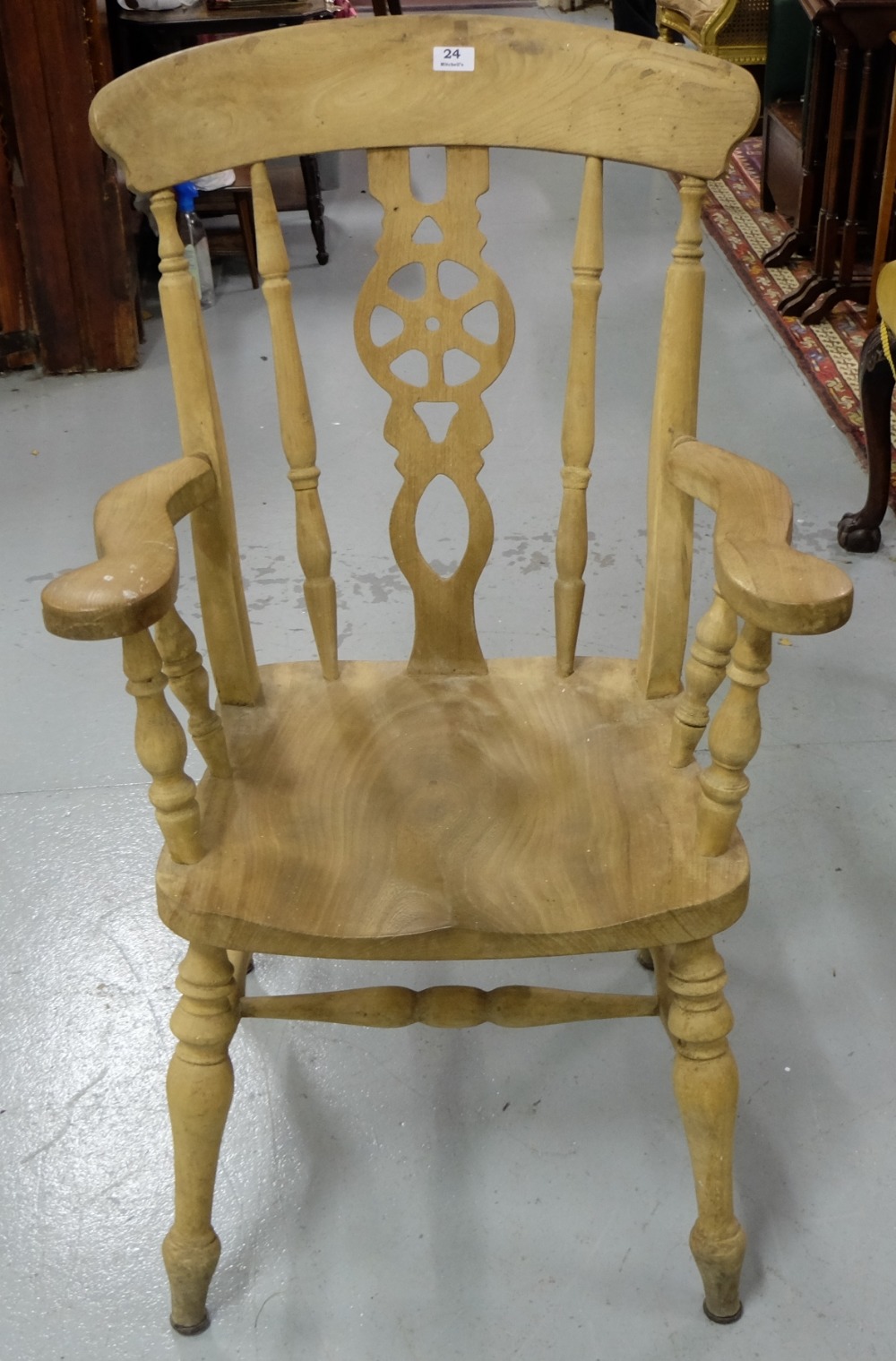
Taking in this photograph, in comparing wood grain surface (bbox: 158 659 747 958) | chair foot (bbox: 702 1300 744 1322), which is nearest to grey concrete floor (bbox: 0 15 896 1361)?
chair foot (bbox: 702 1300 744 1322)

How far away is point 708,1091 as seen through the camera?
1133 mm

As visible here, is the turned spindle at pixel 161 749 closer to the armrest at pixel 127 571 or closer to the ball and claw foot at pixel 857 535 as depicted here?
the armrest at pixel 127 571

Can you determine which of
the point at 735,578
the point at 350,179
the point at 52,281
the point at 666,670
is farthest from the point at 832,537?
the point at 350,179

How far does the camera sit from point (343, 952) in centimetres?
103

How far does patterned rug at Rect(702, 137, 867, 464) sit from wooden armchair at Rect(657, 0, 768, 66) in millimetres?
274

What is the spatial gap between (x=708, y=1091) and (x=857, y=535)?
4.60 ft

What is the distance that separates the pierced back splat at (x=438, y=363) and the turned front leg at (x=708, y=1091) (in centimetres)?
38

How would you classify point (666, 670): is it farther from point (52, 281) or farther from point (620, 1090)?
point (52, 281)

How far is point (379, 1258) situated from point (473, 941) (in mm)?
440

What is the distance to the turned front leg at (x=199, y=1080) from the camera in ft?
3.68

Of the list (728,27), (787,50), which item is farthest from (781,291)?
(728,27)

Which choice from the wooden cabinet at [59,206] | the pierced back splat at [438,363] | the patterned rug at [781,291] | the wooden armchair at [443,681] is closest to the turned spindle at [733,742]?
the wooden armchair at [443,681]

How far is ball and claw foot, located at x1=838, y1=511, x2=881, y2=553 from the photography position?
2322mm

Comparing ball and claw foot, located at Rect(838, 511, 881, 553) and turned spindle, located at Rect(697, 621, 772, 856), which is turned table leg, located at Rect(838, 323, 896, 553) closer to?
ball and claw foot, located at Rect(838, 511, 881, 553)
